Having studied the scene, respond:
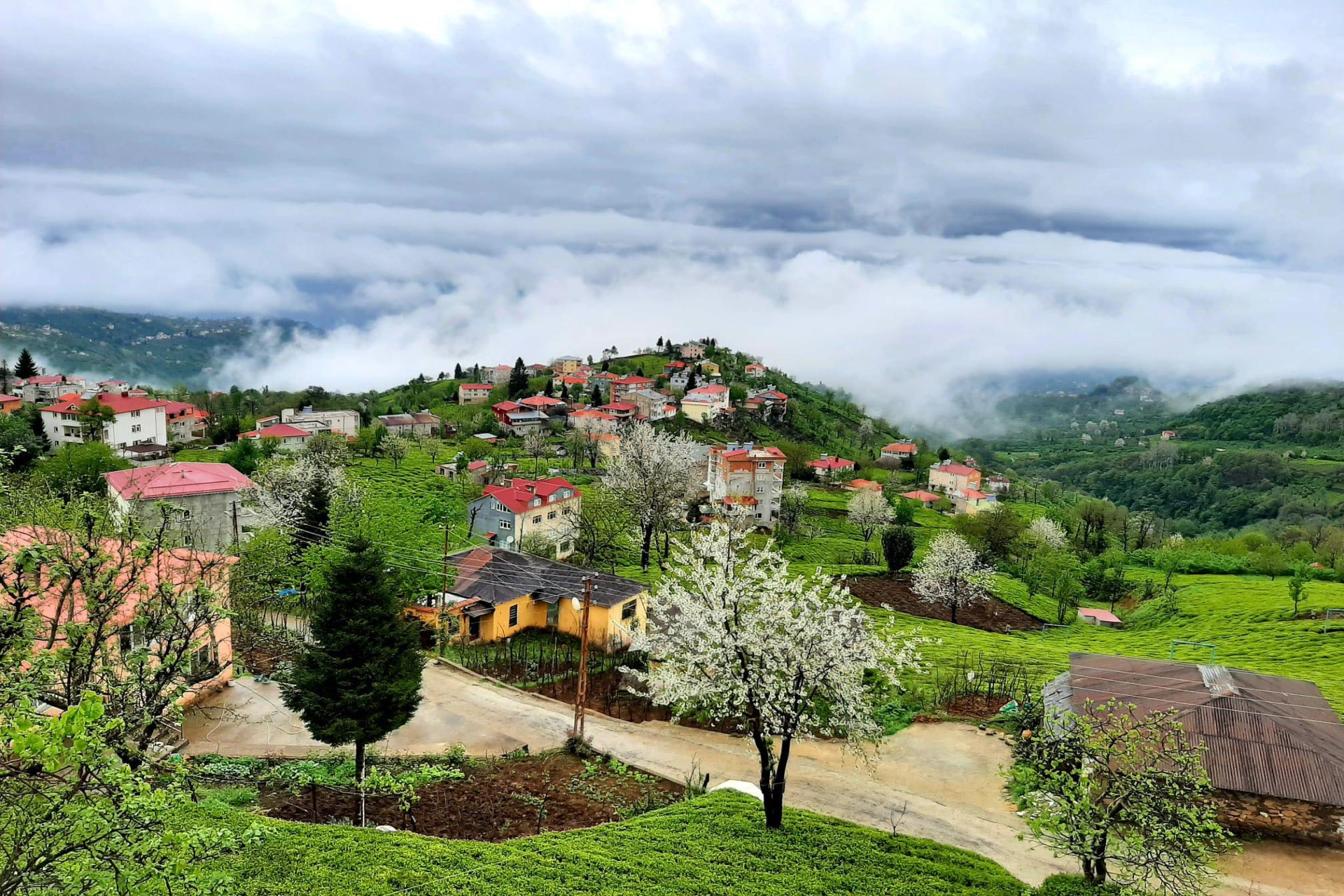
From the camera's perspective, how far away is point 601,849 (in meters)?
16.7

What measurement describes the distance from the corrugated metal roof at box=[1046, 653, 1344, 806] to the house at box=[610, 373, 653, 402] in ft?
381

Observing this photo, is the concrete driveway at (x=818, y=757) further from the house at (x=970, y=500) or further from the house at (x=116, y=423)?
the house at (x=970, y=500)

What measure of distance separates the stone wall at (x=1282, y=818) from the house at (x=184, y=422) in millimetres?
116944

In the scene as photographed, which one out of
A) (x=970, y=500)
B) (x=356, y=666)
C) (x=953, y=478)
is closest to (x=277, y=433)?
(x=356, y=666)

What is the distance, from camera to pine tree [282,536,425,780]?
65.3ft

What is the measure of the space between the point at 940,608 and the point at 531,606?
31476 mm

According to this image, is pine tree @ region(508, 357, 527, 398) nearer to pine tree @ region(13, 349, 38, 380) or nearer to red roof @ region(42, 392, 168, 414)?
red roof @ region(42, 392, 168, 414)

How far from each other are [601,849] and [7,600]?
13968 mm

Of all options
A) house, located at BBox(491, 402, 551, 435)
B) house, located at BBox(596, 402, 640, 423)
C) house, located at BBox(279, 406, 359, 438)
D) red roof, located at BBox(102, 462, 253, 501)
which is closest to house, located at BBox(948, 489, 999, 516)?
house, located at BBox(596, 402, 640, 423)

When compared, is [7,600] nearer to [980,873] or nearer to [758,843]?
[758,843]

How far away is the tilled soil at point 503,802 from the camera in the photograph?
1898 cm

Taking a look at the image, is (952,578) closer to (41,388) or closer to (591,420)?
(591,420)

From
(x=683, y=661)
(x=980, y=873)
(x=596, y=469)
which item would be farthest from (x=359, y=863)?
(x=596, y=469)

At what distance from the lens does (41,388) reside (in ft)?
378
